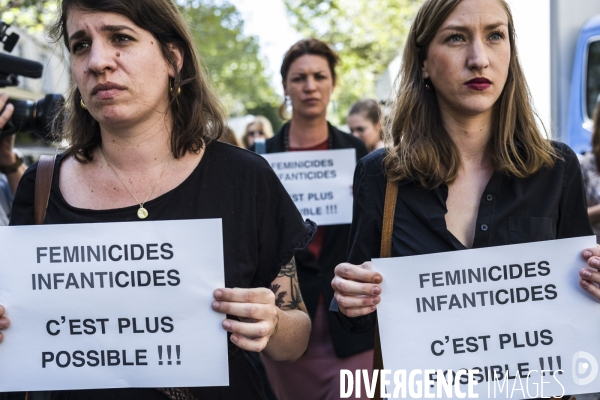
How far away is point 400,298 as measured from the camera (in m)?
2.20

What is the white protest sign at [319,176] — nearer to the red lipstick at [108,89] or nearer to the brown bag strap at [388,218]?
the brown bag strap at [388,218]

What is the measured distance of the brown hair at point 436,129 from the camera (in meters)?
2.35

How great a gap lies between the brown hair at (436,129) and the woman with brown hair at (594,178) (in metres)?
1.76

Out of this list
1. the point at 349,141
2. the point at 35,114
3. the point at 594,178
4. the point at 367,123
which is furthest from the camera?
the point at 367,123

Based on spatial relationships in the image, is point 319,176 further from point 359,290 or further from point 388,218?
point 359,290

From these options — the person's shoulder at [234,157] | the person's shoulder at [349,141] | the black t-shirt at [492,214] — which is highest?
the person's shoulder at [349,141]

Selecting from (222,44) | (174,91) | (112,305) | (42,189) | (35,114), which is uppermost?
(222,44)

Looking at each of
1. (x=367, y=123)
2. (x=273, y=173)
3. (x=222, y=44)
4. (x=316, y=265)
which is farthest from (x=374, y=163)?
(x=222, y=44)

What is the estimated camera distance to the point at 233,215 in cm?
223

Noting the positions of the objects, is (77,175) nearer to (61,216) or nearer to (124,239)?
(61,216)

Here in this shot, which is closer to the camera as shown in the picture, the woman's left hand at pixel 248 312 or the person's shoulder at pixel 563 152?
the woman's left hand at pixel 248 312

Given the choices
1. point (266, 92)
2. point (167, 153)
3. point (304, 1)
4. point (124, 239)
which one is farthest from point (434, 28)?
point (266, 92)

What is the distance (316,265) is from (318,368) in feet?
1.83

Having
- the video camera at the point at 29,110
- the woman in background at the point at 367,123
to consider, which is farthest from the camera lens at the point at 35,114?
the woman in background at the point at 367,123
